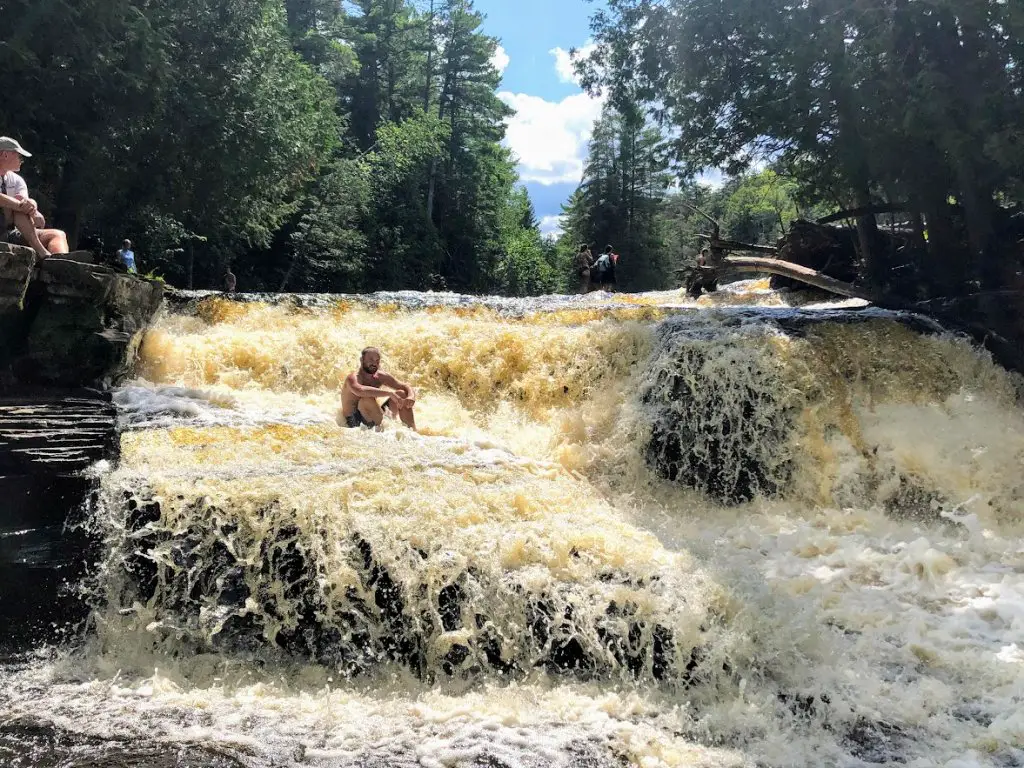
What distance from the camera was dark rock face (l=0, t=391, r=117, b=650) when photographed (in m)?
4.10

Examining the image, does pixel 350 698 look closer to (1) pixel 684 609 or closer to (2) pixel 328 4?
(1) pixel 684 609

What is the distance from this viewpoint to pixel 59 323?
6.03m

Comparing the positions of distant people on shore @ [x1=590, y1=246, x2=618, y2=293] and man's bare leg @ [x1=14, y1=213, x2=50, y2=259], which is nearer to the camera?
man's bare leg @ [x1=14, y1=213, x2=50, y2=259]

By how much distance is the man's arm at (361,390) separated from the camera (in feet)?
20.7

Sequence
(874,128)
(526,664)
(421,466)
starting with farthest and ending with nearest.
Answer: (874,128)
(421,466)
(526,664)

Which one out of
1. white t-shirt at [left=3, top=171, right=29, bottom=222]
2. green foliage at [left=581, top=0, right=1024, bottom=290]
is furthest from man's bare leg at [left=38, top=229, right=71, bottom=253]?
green foliage at [left=581, top=0, right=1024, bottom=290]

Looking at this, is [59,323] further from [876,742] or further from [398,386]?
[876,742]

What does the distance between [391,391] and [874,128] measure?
21.7 feet

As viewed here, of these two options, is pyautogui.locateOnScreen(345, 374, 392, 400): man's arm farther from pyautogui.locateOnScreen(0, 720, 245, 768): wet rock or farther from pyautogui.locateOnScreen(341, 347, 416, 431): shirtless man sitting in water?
pyautogui.locateOnScreen(0, 720, 245, 768): wet rock

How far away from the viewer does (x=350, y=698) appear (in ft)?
11.8

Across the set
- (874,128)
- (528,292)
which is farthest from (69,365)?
(528,292)

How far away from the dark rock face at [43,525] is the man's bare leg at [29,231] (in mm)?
1666

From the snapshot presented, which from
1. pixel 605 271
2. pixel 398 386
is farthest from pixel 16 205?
pixel 605 271

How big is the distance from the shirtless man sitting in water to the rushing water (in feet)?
0.69
